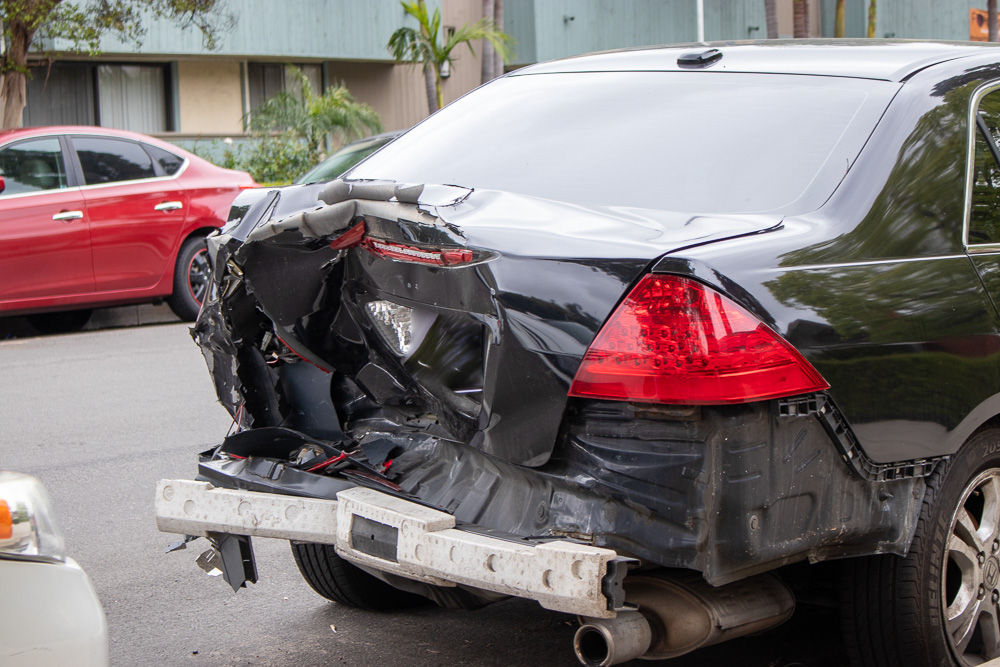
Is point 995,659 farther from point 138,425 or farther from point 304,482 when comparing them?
point 138,425

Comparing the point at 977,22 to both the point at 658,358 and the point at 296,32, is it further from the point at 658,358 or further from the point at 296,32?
the point at 658,358

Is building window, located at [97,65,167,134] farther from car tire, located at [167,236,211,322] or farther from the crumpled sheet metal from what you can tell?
the crumpled sheet metal

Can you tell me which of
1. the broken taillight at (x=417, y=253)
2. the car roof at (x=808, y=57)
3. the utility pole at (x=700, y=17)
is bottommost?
the broken taillight at (x=417, y=253)

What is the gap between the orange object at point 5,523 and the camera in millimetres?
2312

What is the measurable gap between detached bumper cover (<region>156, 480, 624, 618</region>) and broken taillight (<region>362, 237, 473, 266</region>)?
0.59m

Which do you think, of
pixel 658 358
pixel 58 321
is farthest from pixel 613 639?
pixel 58 321

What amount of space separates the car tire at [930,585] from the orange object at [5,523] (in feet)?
6.40

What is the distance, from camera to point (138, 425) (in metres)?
7.09

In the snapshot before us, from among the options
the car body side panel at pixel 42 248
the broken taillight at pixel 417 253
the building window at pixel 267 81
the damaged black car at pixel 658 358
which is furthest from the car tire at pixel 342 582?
the building window at pixel 267 81

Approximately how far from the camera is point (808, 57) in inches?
139

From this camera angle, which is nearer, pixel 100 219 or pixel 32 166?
pixel 32 166

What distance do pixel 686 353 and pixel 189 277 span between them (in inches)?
378

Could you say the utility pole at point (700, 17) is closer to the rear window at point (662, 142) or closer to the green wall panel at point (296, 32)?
the green wall panel at point (296, 32)

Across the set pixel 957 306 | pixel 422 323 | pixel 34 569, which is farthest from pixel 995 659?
pixel 34 569
